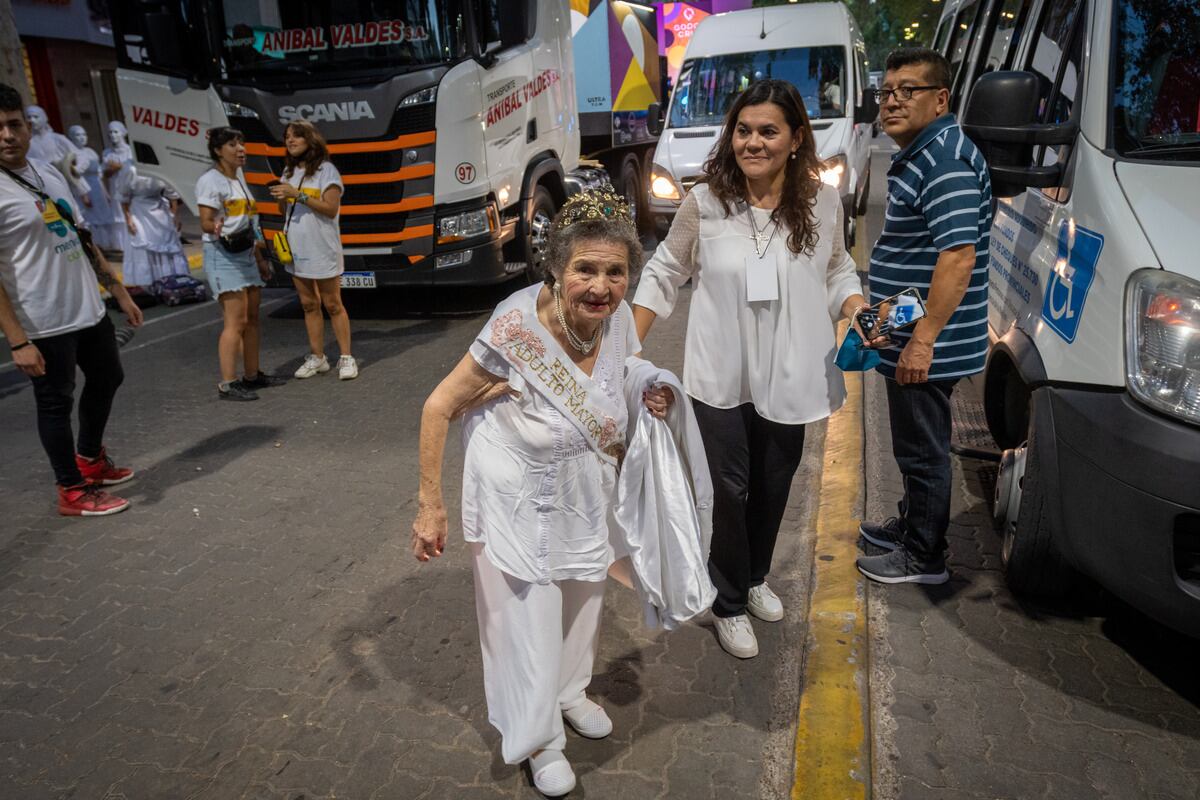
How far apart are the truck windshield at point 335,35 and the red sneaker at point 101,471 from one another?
4.01 metres

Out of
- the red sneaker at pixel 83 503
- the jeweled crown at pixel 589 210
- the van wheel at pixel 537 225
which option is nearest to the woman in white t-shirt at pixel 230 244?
the red sneaker at pixel 83 503

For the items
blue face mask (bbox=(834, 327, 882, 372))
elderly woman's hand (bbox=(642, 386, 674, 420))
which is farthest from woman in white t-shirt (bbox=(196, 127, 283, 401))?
blue face mask (bbox=(834, 327, 882, 372))

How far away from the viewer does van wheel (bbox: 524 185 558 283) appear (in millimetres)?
8273

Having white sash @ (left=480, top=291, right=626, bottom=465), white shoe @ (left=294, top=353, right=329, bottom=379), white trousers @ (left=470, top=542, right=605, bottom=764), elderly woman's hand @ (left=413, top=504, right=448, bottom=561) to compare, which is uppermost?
white sash @ (left=480, top=291, right=626, bottom=465)

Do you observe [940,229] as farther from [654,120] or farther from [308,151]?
[654,120]

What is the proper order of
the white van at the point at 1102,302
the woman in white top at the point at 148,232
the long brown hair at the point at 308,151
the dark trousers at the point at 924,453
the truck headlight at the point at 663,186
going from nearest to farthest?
the white van at the point at 1102,302, the dark trousers at the point at 924,453, the long brown hair at the point at 308,151, the truck headlight at the point at 663,186, the woman in white top at the point at 148,232

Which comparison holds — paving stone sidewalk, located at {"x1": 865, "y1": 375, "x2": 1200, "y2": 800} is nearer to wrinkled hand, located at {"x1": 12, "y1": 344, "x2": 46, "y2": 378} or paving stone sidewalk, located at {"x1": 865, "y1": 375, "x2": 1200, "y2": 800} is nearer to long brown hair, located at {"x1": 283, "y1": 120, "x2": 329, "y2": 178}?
wrinkled hand, located at {"x1": 12, "y1": 344, "x2": 46, "y2": 378}

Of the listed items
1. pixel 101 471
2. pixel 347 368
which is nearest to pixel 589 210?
pixel 101 471

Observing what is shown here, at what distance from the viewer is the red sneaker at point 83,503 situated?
14.0 feet

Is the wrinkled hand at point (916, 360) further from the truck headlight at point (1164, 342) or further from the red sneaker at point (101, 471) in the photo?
the red sneaker at point (101, 471)

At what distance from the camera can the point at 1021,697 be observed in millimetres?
2721

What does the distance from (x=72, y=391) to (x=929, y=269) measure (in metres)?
3.97

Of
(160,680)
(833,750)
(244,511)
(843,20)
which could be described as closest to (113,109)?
(843,20)

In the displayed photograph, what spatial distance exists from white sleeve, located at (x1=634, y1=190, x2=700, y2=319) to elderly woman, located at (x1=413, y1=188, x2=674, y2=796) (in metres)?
0.42
